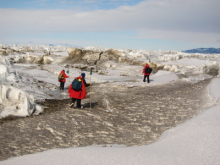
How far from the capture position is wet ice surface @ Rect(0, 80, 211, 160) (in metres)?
6.71

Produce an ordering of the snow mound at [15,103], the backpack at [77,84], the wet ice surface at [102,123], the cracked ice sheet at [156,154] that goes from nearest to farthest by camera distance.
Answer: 1. the cracked ice sheet at [156,154]
2. the wet ice surface at [102,123]
3. the snow mound at [15,103]
4. the backpack at [77,84]

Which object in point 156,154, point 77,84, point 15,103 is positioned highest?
point 77,84

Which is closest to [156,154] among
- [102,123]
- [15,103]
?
[102,123]

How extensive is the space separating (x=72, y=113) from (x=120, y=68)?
77.4 feet

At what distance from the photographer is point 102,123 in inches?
339

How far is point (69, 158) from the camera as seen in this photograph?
16.9ft

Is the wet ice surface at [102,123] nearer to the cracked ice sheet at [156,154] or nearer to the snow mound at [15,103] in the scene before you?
the snow mound at [15,103]

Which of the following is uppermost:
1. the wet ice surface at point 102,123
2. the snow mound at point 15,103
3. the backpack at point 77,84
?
the backpack at point 77,84

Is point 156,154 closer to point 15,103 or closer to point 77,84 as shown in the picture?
point 77,84

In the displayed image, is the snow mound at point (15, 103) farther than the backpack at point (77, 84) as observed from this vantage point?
No

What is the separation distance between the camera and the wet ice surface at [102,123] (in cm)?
671

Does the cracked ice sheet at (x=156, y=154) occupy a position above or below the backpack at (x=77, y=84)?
below

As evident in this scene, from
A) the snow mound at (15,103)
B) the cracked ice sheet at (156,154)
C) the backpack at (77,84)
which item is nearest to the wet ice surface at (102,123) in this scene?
the snow mound at (15,103)

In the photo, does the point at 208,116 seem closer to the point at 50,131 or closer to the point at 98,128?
the point at 98,128
